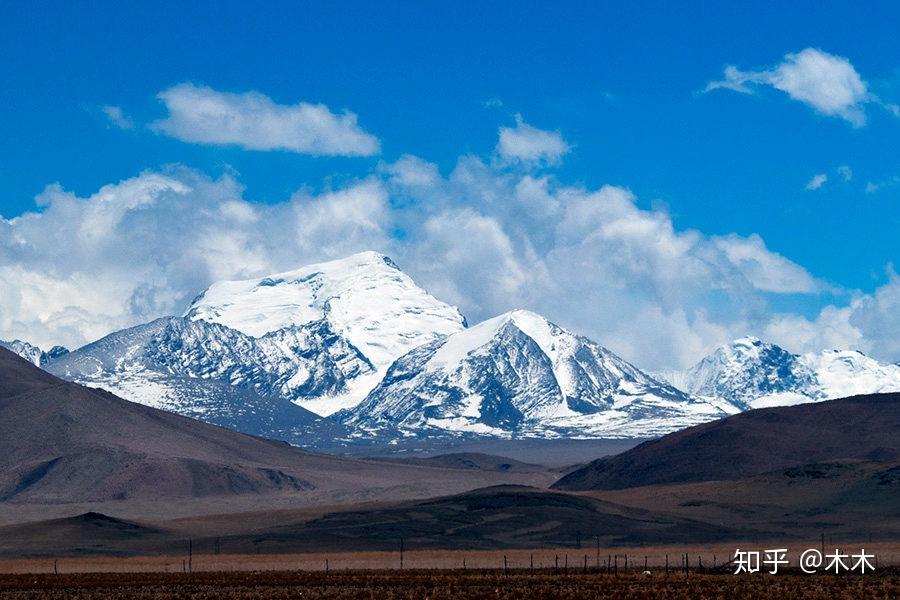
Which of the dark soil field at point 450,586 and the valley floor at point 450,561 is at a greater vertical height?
the valley floor at point 450,561

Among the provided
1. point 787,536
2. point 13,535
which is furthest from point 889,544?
point 13,535

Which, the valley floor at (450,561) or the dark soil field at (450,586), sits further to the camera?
the valley floor at (450,561)

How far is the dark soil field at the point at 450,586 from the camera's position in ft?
287

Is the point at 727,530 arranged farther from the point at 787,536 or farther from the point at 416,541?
the point at 416,541

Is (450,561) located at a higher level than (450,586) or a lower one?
higher

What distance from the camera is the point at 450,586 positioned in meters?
94.5

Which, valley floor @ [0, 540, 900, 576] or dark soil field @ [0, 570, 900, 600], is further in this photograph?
valley floor @ [0, 540, 900, 576]

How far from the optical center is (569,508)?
19988 centimetres

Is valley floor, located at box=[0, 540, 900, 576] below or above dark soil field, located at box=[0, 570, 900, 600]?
above

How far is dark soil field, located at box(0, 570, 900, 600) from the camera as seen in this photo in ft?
287

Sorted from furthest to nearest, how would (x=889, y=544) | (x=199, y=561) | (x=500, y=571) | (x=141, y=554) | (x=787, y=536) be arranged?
(x=787, y=536) < (x=141, y=554) < (x=889, y=544) < (x=199, y=561) < (x=500, y=571)

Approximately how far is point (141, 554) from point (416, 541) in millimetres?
29463

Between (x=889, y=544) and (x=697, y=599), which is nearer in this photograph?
(x=697, y=599)

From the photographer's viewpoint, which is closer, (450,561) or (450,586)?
(450,586)
